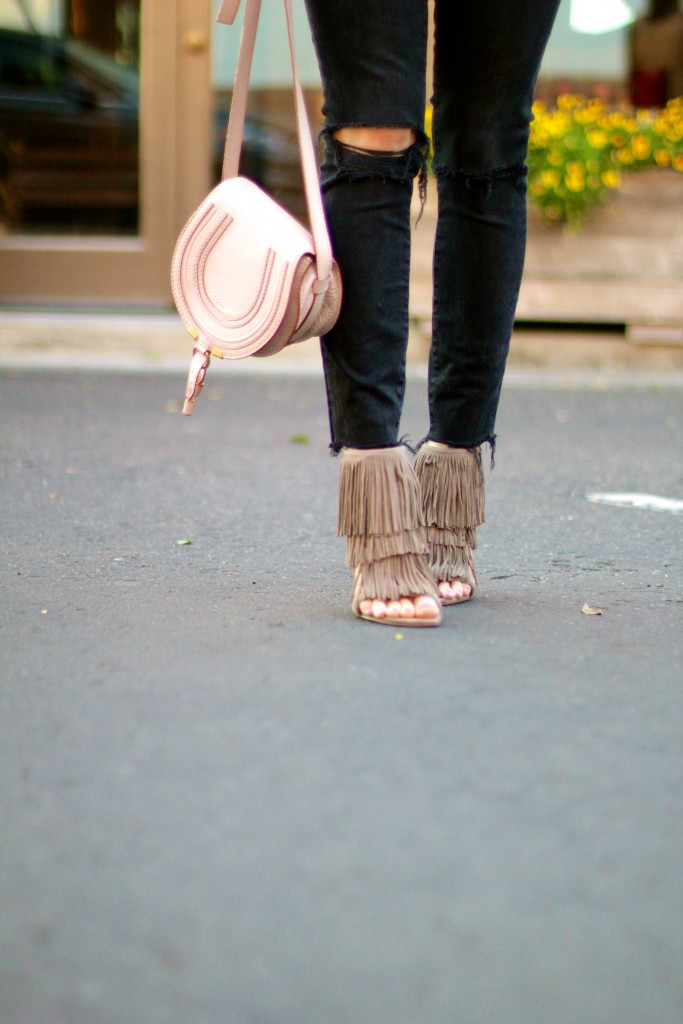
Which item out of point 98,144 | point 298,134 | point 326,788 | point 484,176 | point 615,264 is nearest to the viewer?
point 326,788

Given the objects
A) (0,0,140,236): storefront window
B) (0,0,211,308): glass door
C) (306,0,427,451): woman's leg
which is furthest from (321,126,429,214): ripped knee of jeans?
(0,0,140,236): storefront window

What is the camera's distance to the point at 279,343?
1717 mm

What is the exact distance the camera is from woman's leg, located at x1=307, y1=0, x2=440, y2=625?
1.65 m

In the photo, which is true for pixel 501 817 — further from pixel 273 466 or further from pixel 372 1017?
pixel 273 466

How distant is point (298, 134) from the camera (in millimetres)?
1680

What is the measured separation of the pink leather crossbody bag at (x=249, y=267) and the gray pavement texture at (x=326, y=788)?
1.29ft

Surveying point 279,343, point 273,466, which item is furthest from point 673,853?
point 273,466

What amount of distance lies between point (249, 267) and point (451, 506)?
0.50 m

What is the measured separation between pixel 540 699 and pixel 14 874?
66 centimetres

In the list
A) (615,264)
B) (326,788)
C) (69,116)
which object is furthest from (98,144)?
(326,788)

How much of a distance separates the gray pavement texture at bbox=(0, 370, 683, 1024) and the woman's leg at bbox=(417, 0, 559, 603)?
0.53 ft

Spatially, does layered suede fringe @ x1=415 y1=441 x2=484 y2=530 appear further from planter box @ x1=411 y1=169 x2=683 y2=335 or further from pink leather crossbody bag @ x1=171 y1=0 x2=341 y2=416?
planter box @ x1=411 y1=169 x2=683 y2=335

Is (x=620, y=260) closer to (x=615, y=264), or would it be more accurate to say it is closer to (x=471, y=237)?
(x=615, y=264)

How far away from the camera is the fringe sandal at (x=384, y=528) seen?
177 cm
